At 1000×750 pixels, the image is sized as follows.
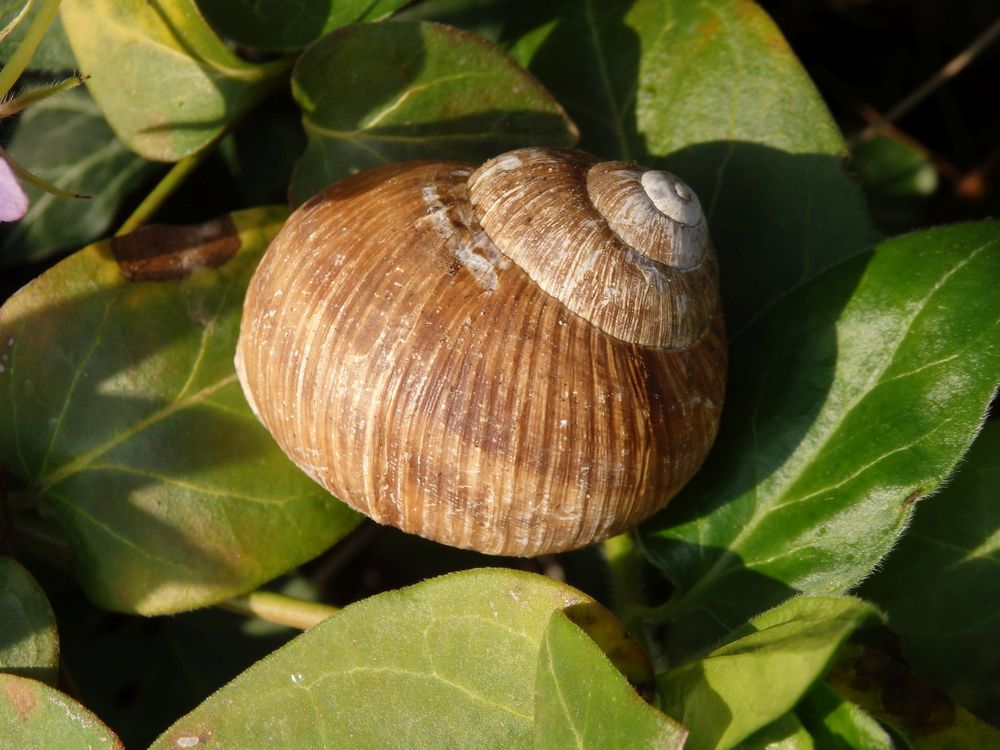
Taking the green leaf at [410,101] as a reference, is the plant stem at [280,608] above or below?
below

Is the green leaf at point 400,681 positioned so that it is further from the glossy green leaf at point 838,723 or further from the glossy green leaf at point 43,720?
the glossy green leaf at point 838,723

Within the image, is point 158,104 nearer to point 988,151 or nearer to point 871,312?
point 871,312

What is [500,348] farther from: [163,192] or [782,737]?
[163,192]

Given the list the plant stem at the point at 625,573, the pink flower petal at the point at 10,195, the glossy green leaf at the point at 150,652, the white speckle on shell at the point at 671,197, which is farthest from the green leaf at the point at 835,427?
the pink flower petal at the point at 10,195

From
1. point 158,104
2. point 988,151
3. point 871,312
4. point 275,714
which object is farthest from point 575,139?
point 988,151

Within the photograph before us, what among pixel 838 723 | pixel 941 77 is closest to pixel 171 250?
pixel 838 723
